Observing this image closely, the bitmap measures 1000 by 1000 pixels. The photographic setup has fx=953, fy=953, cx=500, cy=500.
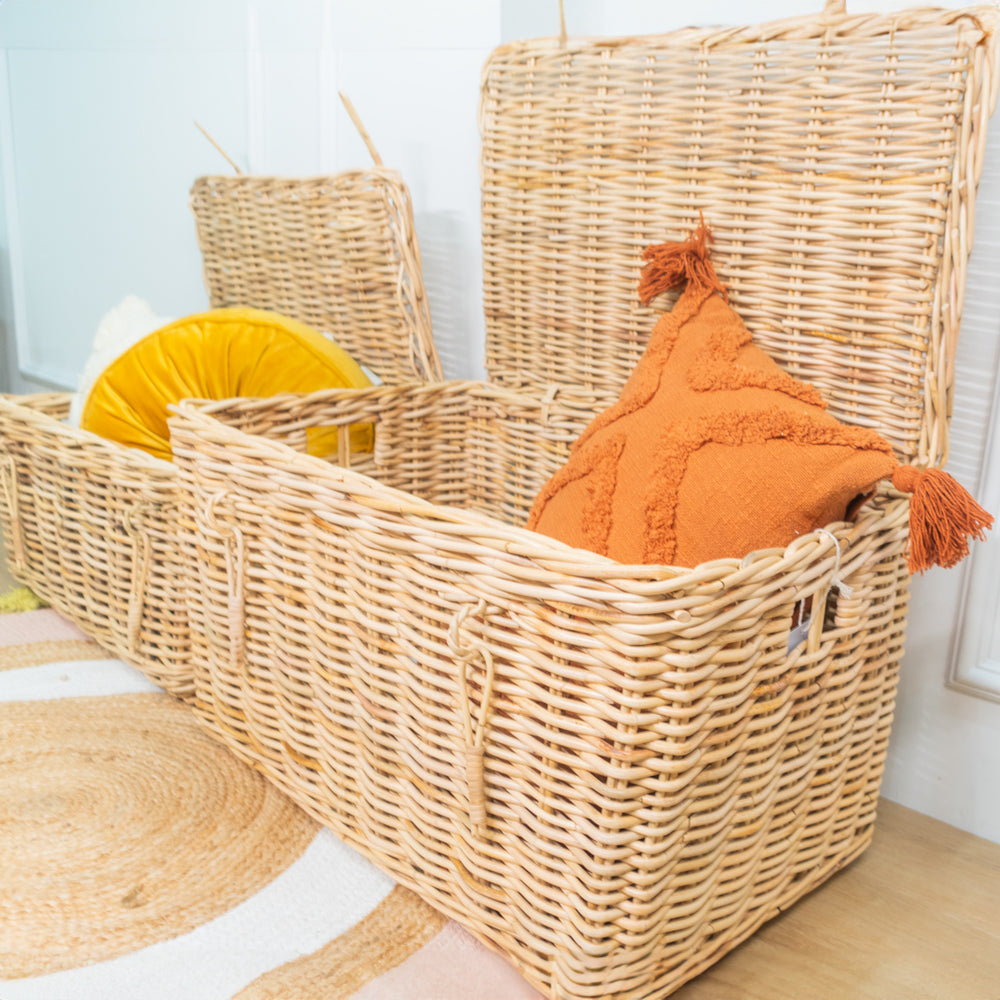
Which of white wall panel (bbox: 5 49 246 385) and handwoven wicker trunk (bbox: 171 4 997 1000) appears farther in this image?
white wall panel (bbox: 5 49 246 385)

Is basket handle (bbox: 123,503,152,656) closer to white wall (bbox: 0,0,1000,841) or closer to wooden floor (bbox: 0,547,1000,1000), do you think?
white wall (bbox: 0,0,1000,841)

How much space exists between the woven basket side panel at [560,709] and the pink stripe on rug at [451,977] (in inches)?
1.0

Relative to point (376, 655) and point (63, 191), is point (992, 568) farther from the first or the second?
point (63, 191)

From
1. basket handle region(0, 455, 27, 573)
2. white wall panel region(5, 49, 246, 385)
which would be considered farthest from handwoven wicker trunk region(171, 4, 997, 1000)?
white wall panel region(5, 49, 246, 385)

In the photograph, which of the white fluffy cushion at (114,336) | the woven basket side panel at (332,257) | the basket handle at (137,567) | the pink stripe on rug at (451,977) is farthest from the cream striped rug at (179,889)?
the woven basket side panel at (332,257)

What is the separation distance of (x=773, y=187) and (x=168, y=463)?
73 centimetres

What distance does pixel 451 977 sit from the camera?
771 mm

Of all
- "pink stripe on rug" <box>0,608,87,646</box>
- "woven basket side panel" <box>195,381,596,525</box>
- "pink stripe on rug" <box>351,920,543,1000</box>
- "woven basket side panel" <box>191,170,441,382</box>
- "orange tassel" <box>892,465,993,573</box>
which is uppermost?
"woven basket side panel" <box>191,170,441,382</box>

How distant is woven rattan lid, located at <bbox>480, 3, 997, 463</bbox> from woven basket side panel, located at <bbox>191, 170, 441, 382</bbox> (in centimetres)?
18

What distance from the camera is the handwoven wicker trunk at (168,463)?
3.79 ft

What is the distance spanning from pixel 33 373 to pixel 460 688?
1229 millimetres

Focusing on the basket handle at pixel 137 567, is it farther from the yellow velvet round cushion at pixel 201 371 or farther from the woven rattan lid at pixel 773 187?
the woven rattan lid at pixel 773 187

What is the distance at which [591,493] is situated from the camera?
931mm

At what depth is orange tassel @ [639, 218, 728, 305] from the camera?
3.25 feet
